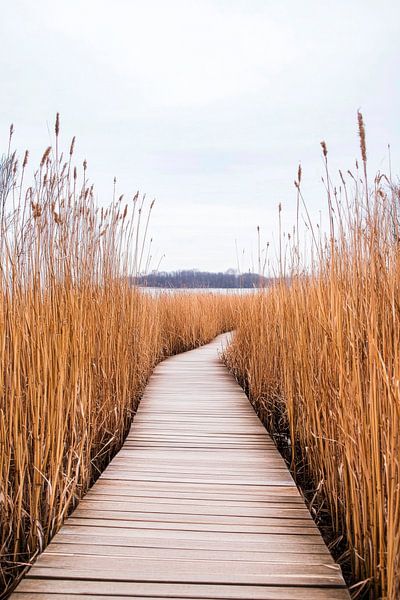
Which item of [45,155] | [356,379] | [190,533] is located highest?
[45,155]

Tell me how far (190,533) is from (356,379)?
64 centimetres

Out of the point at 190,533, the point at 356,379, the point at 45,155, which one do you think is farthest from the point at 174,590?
the point at 45,155

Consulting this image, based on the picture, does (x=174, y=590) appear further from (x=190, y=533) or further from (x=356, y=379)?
(x=356, y=379)

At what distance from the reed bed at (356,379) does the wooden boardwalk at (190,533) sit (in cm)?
12

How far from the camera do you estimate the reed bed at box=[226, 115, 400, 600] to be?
110 cm

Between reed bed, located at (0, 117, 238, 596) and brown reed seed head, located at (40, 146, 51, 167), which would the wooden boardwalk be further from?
brown reed seed head, located at (40, 146, 51, 167)

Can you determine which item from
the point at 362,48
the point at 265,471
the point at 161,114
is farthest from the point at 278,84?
the point at 265,471

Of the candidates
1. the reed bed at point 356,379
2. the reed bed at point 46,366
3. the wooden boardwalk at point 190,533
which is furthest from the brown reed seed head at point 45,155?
the wooden boardwalk at point 190,533

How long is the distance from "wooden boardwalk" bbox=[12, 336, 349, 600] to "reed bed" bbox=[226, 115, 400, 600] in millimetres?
119

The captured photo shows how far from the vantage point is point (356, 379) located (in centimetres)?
123

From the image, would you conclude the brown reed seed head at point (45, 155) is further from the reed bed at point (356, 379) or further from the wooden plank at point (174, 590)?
the wooden plank at point (174, 590)

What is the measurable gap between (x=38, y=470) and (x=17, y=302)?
472 millimetres

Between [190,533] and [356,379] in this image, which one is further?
[190,533]

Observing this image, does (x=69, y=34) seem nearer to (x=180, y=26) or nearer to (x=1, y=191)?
(x=180, y=26)
